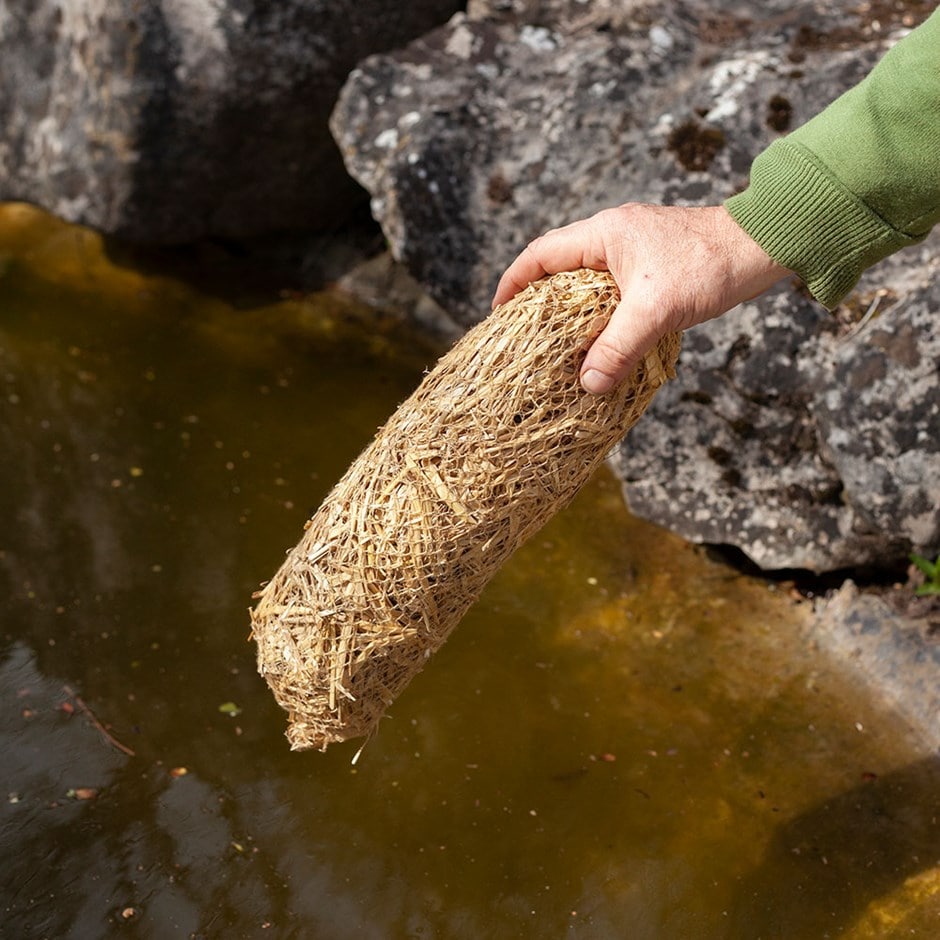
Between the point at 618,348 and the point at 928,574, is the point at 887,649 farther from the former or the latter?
the point at 618,348

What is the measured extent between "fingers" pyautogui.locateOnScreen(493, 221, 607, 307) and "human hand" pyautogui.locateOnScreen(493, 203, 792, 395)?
0.06 metres

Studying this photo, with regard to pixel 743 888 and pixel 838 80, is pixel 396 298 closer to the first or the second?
pixel 838 80

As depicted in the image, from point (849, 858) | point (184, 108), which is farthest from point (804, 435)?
point (184, 108)

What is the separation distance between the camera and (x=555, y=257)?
87.5 inches

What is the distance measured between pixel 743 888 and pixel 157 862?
141cm

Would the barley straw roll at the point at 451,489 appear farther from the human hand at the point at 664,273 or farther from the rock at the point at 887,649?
the rock at the point at 887,649

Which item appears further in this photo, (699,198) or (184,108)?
(184,108)

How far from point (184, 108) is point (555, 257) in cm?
283

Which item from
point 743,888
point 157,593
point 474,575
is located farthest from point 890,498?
point 157,593

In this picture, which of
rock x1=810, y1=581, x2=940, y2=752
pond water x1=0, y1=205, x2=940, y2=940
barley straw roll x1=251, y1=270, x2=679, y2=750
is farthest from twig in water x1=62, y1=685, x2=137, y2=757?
rock x1=810, y1=581, x2=940, y2=752

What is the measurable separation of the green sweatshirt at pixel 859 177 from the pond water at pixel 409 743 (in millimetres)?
1553

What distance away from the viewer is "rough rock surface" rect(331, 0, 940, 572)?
338cm

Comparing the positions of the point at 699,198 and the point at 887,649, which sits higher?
the point at 699,198

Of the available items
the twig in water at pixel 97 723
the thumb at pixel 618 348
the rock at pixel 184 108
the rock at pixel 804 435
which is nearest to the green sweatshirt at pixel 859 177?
the thumb at pixel 618 348
